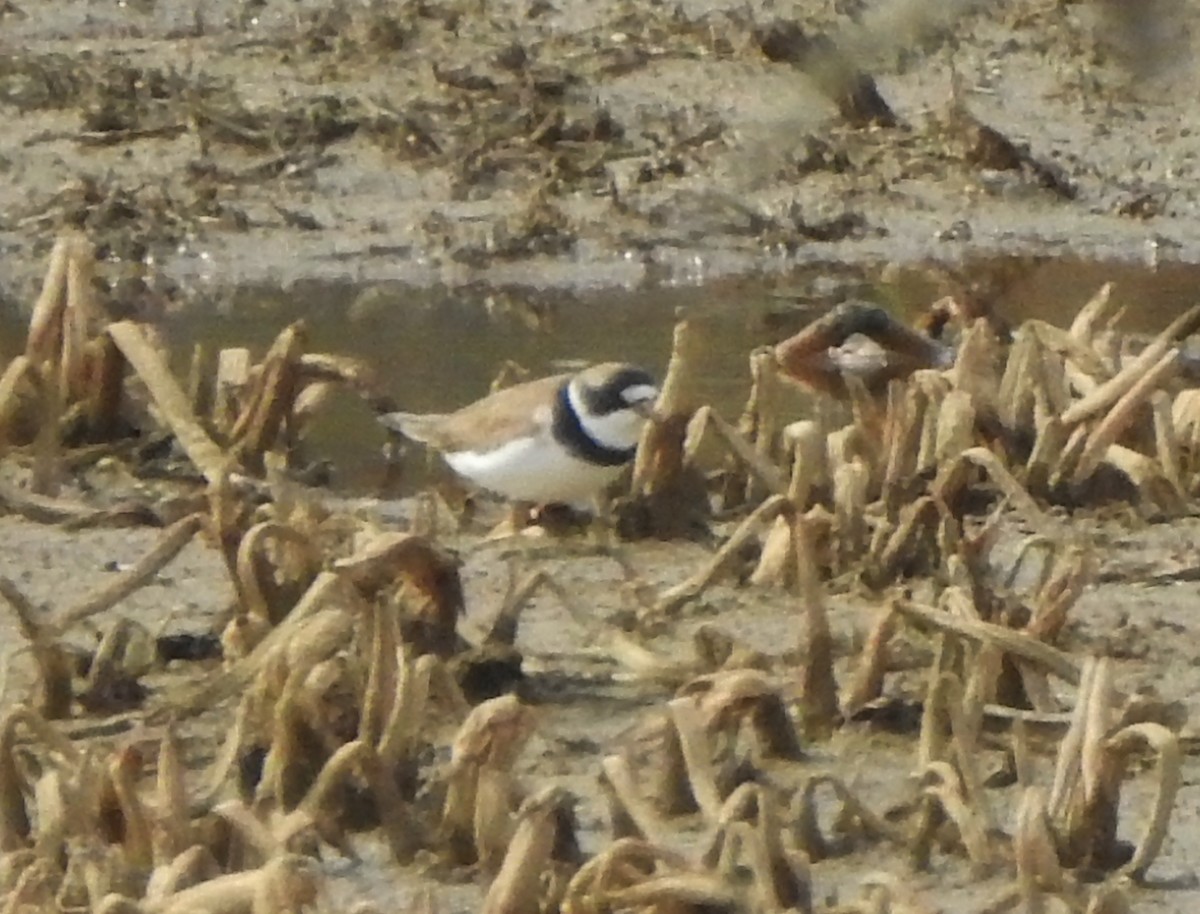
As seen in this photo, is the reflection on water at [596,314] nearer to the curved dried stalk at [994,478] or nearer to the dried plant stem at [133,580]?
the curved dried stalk at [994,478]

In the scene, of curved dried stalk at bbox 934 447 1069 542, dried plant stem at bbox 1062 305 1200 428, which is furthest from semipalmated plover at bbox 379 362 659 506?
dried plant stem at bbox 1062 305 1200 428

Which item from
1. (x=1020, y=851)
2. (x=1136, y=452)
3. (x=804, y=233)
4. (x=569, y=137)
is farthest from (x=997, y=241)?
(x=1020, y=851)

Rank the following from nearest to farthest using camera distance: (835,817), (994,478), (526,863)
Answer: (526,863) < (835,817) < (994,478)

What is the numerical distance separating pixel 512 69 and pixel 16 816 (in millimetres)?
8416

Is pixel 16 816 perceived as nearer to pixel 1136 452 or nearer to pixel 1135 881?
pixel 1135 881

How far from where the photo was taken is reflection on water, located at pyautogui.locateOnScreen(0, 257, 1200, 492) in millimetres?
8641

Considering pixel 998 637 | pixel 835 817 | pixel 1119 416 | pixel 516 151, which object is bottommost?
pixel 835 817

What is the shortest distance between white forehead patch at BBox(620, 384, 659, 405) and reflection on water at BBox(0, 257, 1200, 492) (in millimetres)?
1332

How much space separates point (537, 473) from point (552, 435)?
5.2 inches

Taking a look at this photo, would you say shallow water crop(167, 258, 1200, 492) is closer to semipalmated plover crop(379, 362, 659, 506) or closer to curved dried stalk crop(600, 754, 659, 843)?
semipalmated plover crop(379, 362, 659, 506)

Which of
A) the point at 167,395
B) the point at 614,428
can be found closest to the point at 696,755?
the point at 614,428

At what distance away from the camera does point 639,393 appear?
643cm

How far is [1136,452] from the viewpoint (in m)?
6.55

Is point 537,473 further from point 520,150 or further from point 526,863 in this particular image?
point 520,150
